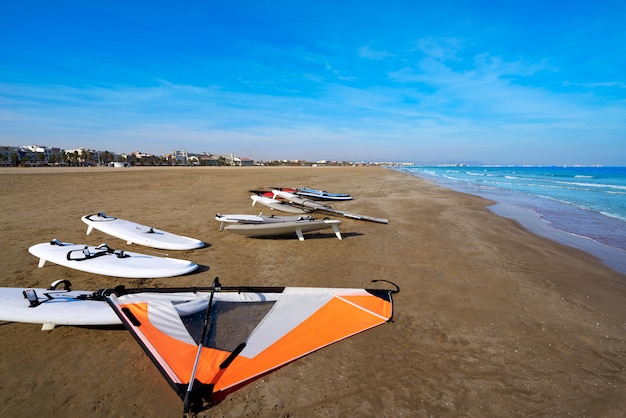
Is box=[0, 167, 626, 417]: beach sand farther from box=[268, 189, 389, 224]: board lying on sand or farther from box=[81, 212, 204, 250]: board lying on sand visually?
box=[268, 189, 389, 224]: board lying on sand

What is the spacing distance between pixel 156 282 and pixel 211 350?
282 cm

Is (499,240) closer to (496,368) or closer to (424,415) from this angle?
(496,368)

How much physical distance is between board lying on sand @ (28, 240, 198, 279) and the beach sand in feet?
0.58

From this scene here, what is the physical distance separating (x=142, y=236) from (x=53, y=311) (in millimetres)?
3641

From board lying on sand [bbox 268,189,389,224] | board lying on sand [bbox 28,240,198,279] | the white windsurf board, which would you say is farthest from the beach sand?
board lying on sand [bbox 268,189,389,224]

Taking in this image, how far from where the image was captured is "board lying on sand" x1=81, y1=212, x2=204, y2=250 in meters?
6.77

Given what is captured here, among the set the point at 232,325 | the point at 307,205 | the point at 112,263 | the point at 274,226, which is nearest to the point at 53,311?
the point at 112,263

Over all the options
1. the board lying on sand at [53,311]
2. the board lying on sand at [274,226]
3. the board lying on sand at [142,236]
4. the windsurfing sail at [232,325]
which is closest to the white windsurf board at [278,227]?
the board lying on sand at [274,226]

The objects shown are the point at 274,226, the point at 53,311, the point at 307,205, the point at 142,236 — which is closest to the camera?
the point at 53,311

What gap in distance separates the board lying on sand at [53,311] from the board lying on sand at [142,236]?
10.1ft

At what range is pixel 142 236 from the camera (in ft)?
22.7

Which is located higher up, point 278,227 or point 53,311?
point 278,227

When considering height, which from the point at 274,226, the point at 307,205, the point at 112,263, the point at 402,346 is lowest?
the point at 402,346

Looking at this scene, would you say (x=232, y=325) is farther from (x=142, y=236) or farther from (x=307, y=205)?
(x=307, y=205)
